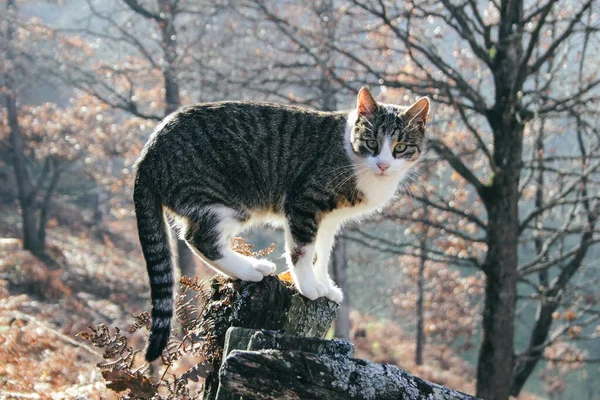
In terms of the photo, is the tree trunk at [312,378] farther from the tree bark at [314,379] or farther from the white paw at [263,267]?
the white paw at [263,267]

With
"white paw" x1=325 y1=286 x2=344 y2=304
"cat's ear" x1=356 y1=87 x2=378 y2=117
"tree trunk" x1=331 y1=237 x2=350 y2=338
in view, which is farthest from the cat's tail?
"tree trunk" x1=331 y1=237 x2=350 y2=338

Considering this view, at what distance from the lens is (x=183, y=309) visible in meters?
3.11

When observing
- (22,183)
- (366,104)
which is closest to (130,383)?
(366,104)

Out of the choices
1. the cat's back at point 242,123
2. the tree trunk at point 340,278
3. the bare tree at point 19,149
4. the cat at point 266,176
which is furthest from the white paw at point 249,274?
the bare tree at point 19,149

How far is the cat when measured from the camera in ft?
11.6

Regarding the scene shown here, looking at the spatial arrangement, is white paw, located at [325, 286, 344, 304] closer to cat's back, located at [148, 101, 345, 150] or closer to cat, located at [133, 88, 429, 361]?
cat, located at [133, 88, 429, 361]

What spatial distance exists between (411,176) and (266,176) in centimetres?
137

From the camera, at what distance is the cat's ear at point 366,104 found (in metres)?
4.07

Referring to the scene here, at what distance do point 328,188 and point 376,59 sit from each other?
9.41 metres

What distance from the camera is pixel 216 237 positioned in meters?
3.64

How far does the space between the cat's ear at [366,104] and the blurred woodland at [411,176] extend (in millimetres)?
806

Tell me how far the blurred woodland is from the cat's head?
21.1 inches

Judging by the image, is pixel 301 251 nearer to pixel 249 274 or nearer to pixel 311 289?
pixel 311 289

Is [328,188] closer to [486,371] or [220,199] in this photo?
[220,199]
